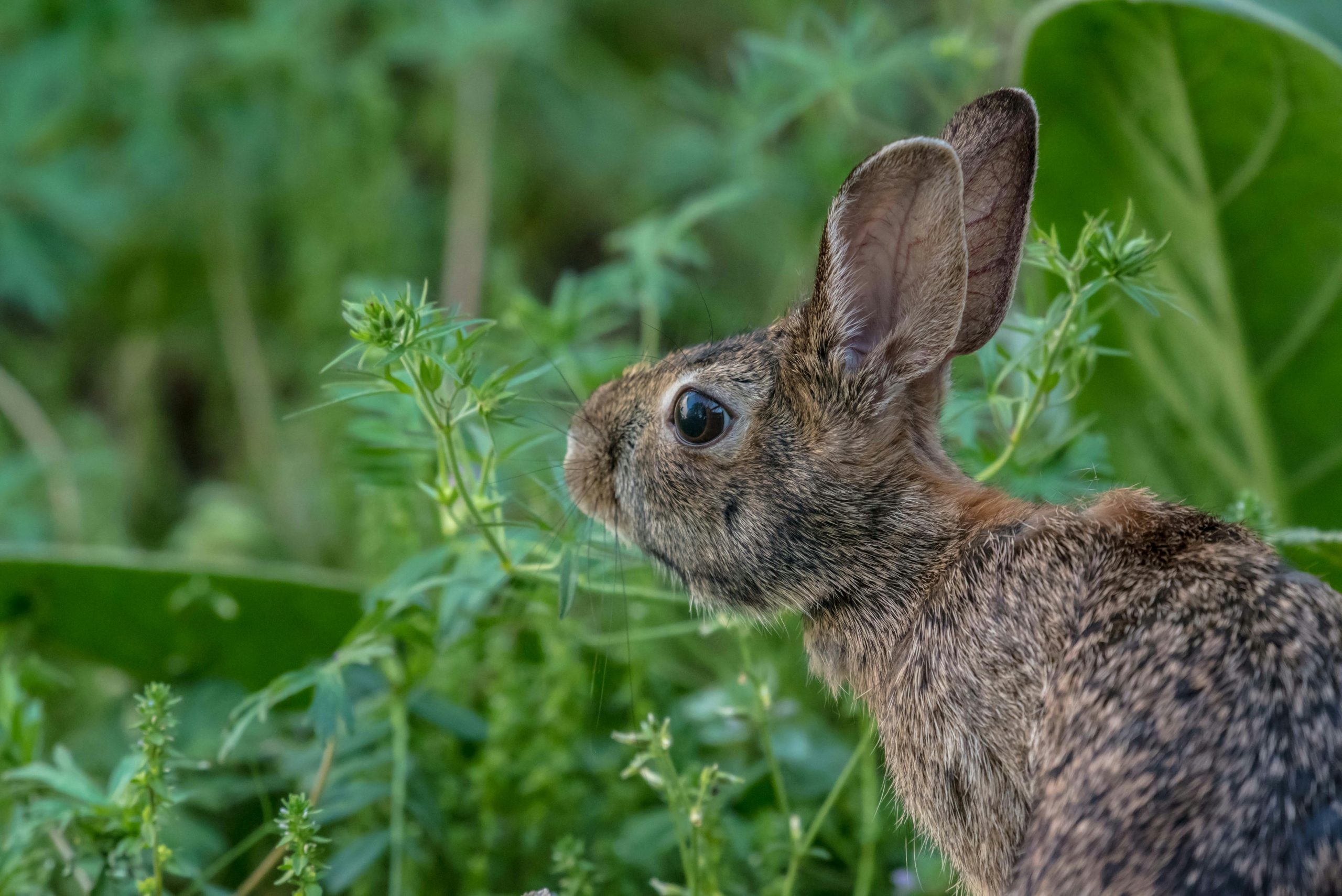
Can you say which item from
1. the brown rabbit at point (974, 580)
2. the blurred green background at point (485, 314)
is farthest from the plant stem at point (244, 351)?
the brown rabbit at point (974, 580)

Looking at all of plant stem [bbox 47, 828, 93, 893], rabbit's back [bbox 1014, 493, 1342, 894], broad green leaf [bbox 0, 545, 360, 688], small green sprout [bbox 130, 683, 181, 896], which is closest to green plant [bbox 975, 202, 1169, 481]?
rabbit's back [bbox 1014, 493, 1342, 894]

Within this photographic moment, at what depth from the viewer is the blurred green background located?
2.59 meters

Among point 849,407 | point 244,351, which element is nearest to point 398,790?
point 849,407

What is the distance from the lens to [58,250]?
4230 mm

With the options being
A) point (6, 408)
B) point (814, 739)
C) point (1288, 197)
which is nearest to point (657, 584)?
point (814, 739)

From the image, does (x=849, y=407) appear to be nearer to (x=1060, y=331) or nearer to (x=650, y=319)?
(x=1060, y=331)

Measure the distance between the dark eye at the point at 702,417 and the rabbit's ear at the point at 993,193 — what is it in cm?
39

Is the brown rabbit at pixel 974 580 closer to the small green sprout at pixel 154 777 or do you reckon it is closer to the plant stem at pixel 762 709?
the plant stem at pixel 762 709

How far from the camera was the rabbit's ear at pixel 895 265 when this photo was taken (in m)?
2.01

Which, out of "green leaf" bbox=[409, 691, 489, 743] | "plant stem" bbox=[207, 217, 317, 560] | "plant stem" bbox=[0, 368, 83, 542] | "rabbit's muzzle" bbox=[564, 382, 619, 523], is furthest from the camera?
"plant stem" bbox=[207, 217, 317, 560]

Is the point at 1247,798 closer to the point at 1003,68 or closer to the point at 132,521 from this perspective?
the point at 1003,68

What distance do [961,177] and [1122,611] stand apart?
2.25 feet

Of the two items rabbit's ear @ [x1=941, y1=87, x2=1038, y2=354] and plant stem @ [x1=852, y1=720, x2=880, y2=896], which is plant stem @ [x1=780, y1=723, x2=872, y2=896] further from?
rabbit's ear @ [x1=941, y1=87, x2=1038, y2=354]

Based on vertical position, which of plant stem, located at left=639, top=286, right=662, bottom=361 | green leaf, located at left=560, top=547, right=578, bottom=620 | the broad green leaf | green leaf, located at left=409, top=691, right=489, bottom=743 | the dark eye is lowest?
green leaf, located at left=560, top=547, right=578, bottom=620
